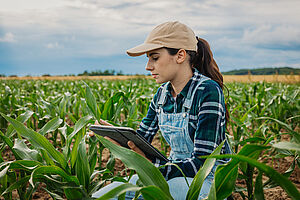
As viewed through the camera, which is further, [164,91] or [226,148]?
[164,91]

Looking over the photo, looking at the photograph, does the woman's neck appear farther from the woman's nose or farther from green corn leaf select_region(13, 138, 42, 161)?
green corn leaf select_region(13, 138, 42, 161)

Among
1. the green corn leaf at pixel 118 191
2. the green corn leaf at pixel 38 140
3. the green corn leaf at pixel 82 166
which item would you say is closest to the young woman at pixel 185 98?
the green corn leaf at pixel 82 166

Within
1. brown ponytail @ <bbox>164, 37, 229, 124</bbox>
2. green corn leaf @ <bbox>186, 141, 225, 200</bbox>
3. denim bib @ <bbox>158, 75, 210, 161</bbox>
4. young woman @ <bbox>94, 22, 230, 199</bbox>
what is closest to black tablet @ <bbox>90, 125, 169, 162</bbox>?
young woman @ <bbox>94, 22, 230, 199</bbox>

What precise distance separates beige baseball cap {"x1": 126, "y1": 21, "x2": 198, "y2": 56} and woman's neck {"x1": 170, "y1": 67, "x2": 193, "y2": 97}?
15 centimetres

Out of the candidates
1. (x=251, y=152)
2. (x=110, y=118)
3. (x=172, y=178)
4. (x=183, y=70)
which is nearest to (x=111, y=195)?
(x=251, y=152)

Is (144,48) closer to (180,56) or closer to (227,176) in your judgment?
(180,56)

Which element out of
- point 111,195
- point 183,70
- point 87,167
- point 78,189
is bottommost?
point 78,189

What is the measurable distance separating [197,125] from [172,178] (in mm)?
315

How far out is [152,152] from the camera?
4.81 feet

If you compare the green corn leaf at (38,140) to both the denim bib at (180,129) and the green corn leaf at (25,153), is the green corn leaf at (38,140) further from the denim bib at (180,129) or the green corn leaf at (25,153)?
the denim bib at (180,129)

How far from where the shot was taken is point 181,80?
64.9 inches

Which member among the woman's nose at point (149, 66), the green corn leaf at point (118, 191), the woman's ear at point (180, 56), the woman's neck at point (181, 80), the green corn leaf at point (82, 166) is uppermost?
the woman's ear at point (180, 56)

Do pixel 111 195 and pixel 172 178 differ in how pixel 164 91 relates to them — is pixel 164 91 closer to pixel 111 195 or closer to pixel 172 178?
pixel 172 178

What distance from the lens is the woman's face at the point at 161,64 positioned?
1541mm
